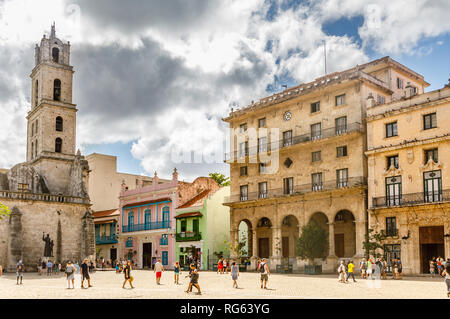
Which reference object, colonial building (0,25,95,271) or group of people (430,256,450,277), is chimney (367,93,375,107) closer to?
group of people (430,256,450,277)

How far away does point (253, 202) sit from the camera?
46844 millimetres

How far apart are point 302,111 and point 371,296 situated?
2670 cm

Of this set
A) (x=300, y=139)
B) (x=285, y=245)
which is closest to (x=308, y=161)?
(x=300, y=139)

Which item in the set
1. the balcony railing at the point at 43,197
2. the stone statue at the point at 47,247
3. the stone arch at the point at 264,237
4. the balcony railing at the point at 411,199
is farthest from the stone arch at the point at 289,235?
the stone statue at the point at 47,247

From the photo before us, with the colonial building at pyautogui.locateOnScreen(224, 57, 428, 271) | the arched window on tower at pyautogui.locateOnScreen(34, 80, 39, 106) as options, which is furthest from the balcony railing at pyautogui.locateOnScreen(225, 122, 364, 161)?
the arched window on tower at pyautogui.locateOnScreen(34, 80, 39, 106)

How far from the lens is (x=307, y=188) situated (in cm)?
4316

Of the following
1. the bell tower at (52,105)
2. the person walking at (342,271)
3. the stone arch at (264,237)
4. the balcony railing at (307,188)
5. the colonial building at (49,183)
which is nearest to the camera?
the person walking at (342,271)

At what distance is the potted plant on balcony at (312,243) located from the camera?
39.9 metres

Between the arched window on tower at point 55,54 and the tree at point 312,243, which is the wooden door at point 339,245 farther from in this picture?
the arched window on tower at point 55,54

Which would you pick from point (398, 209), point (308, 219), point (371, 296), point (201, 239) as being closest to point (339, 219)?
point (308, 219)

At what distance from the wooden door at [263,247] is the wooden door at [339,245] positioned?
720cm

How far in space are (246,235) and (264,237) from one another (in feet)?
14.4

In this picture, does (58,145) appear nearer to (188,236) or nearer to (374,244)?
(188,236)

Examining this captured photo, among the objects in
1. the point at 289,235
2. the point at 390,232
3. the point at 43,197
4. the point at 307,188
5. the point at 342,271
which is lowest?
the point at 342,271
